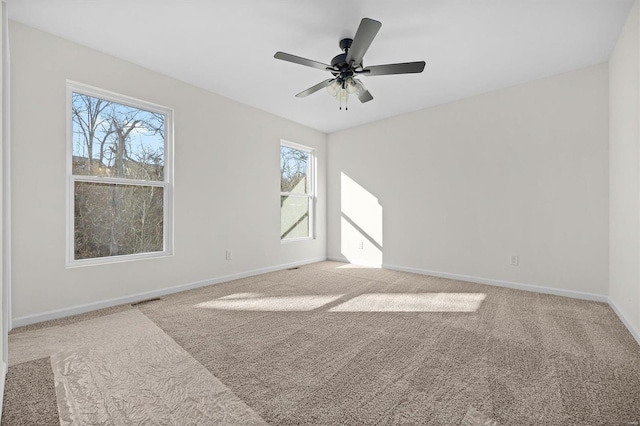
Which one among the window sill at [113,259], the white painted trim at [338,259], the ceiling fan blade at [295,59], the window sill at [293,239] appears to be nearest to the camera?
the ceiling fan blade at [295,59]

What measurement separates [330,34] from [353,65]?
1.19ft

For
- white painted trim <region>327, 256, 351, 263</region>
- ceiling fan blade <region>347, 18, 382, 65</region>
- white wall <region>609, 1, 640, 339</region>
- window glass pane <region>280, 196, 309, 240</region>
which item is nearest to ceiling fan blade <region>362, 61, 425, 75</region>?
ceiling fan blade <region>347, 18, 382, 65</region>

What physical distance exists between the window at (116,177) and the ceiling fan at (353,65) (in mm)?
1923

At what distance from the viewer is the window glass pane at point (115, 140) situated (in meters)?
2.83

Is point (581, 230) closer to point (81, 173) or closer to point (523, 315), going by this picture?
point (523, 315)

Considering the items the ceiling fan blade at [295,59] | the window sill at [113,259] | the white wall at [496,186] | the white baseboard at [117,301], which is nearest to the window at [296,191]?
the white wall at [496,186]

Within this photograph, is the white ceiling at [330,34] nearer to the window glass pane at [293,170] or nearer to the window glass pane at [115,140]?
the window glass pane at [115,140]

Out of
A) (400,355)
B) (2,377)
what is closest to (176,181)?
(2,377)

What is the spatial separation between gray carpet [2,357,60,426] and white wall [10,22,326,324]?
1005 millimetres

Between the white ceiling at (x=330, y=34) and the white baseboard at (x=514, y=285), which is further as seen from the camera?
the white baseboard at (x=514, y=285)

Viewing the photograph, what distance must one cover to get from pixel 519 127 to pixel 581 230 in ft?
4.57

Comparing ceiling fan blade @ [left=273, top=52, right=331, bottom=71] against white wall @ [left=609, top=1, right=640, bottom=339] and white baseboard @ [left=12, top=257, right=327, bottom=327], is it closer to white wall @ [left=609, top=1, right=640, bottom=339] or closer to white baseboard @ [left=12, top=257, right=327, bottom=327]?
white wall @ [left=609, top=1, right=640, bottom=339]

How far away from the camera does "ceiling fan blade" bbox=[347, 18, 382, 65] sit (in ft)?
6.31

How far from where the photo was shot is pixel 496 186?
3.79 metres
